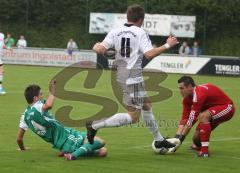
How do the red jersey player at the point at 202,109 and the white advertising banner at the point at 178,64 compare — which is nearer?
the red jersey player at the point at 202,109

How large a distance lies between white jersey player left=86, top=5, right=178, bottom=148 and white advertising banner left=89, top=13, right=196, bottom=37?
36.1 meters

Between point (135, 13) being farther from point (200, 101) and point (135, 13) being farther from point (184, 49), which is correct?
point (184, 49)

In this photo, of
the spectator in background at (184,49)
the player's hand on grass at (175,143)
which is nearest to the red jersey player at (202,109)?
the player's hand on grass at (175,143)

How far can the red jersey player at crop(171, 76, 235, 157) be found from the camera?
452 inches

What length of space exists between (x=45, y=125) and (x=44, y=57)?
1236 inches

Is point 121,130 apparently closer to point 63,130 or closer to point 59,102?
point 63,130

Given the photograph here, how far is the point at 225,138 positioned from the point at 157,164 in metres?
4.06

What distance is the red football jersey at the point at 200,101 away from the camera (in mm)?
11453

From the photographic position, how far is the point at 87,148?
11.0 metres

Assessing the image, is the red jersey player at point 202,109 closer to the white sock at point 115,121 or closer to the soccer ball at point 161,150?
the soccer ball at point 161,150

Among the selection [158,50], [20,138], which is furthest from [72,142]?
[158,50]

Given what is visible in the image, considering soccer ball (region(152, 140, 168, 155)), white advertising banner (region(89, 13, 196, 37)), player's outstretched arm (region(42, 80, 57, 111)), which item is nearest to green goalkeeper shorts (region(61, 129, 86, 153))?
player's outstretched arm (region(42, 80, 57, 111))

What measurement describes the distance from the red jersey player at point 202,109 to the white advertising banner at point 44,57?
2914 centimetres

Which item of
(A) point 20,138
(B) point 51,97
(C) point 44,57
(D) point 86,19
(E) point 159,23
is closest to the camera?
(B) point 51,97
